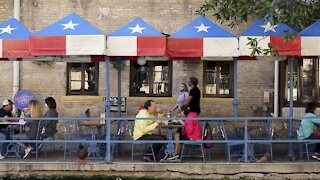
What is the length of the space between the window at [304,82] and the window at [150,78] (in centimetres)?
339

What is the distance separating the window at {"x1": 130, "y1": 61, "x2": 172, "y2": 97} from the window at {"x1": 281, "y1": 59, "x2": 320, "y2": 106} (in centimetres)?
339

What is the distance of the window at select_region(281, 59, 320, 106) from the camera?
15.3 m

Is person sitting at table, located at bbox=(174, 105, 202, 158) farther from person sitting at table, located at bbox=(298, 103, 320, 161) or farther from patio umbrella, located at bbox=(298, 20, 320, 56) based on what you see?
patio umbrella, located at bbox=(298, 20, 320, 56)

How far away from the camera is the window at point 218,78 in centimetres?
1564

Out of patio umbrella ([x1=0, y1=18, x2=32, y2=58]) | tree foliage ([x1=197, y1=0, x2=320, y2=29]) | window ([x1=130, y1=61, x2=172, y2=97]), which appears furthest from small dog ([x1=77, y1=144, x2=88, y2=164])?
window ([x1=130, y1=61, x2=172, y2=97])

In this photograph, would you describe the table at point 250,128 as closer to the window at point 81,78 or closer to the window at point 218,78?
the window at point 218,78

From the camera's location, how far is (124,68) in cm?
1565

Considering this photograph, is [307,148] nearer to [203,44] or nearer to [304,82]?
[203,44]

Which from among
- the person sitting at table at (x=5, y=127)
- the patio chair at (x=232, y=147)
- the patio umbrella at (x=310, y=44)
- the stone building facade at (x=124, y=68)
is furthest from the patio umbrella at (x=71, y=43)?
the stone building facade at (x=124, y=68)

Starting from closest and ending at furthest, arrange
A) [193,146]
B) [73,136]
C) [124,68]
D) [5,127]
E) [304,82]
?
[193,146], [5,127], [73,136], [304,82], [124,68]

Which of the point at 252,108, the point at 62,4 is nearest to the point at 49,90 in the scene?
the point at 62,4

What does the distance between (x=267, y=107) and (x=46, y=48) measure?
7359 mm

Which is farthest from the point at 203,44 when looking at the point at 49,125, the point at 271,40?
the point at 49,125

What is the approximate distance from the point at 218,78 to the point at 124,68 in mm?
2791
